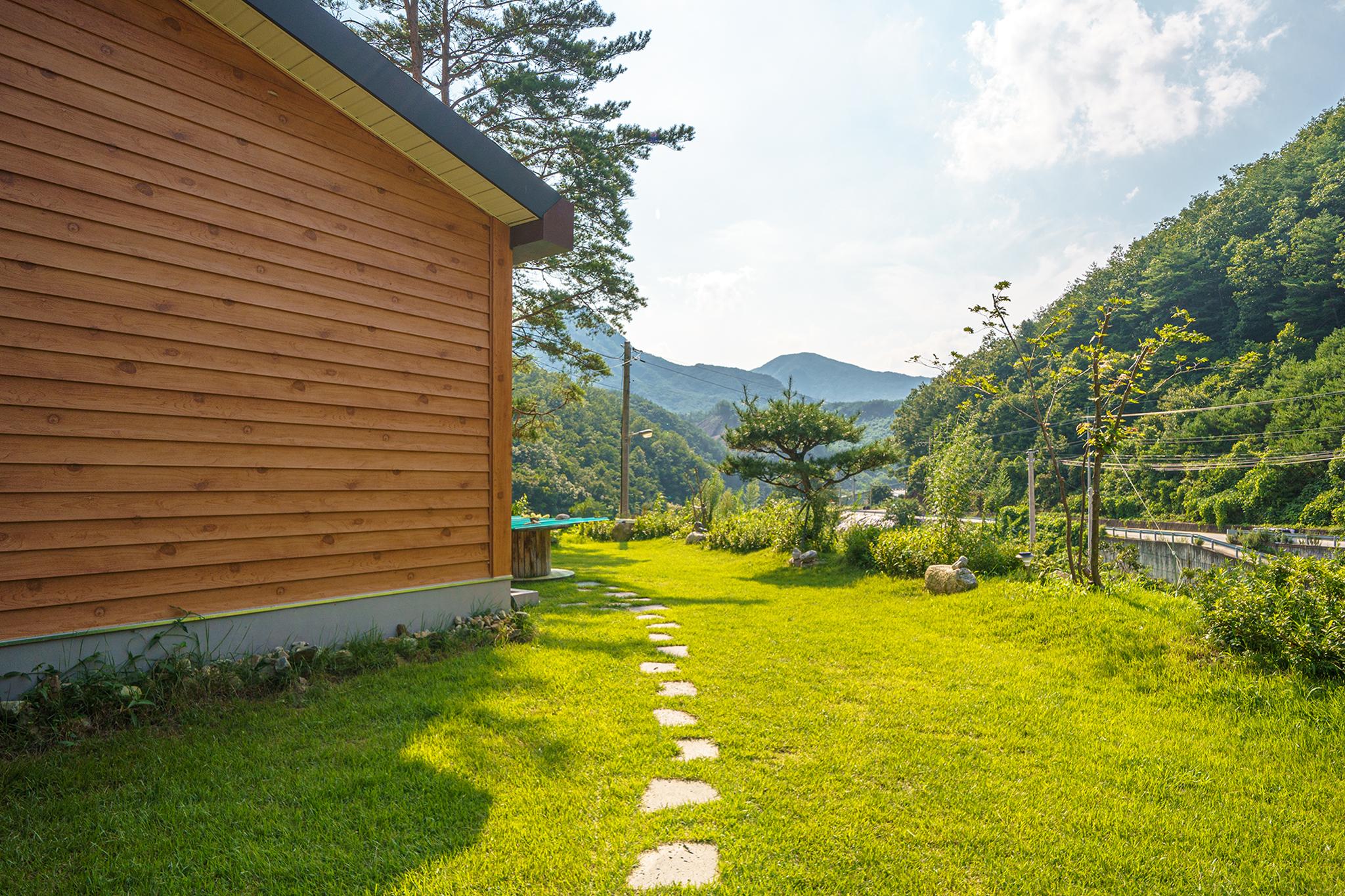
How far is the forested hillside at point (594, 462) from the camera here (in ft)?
91.1

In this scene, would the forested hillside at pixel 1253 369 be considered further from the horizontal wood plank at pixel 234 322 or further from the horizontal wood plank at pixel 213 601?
the horizontal wood plank at pixel 213 601

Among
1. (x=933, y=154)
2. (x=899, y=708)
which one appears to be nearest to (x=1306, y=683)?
(x=899, y=708)

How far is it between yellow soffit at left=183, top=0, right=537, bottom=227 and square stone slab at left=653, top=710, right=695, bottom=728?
3905mm

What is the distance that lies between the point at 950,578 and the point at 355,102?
260 inches

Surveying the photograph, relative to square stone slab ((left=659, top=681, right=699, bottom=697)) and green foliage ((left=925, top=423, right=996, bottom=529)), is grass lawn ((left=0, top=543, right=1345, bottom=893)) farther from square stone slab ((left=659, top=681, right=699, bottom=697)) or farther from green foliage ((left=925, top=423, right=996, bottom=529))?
green foliage ((left=925, top=423, right=996, bottom=529))

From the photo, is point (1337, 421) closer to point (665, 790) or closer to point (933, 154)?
point (933, 154)

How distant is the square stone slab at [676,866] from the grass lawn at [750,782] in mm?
60

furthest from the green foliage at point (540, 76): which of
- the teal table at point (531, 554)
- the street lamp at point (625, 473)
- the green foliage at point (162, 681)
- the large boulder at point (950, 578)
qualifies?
the green foliage at point (162, 681)

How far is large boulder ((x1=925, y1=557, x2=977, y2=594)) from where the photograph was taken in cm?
614

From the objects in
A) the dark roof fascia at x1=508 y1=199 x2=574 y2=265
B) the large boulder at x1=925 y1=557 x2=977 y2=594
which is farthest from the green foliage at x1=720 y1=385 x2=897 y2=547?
the dark roof fascia at x1=508 y1=199 x2=574 y2=265

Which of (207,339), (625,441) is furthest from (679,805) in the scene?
(625,441)

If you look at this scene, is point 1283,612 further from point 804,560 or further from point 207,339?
point 207,339

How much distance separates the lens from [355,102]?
13.5 ft

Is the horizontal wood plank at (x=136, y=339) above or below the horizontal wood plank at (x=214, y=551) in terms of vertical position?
above
